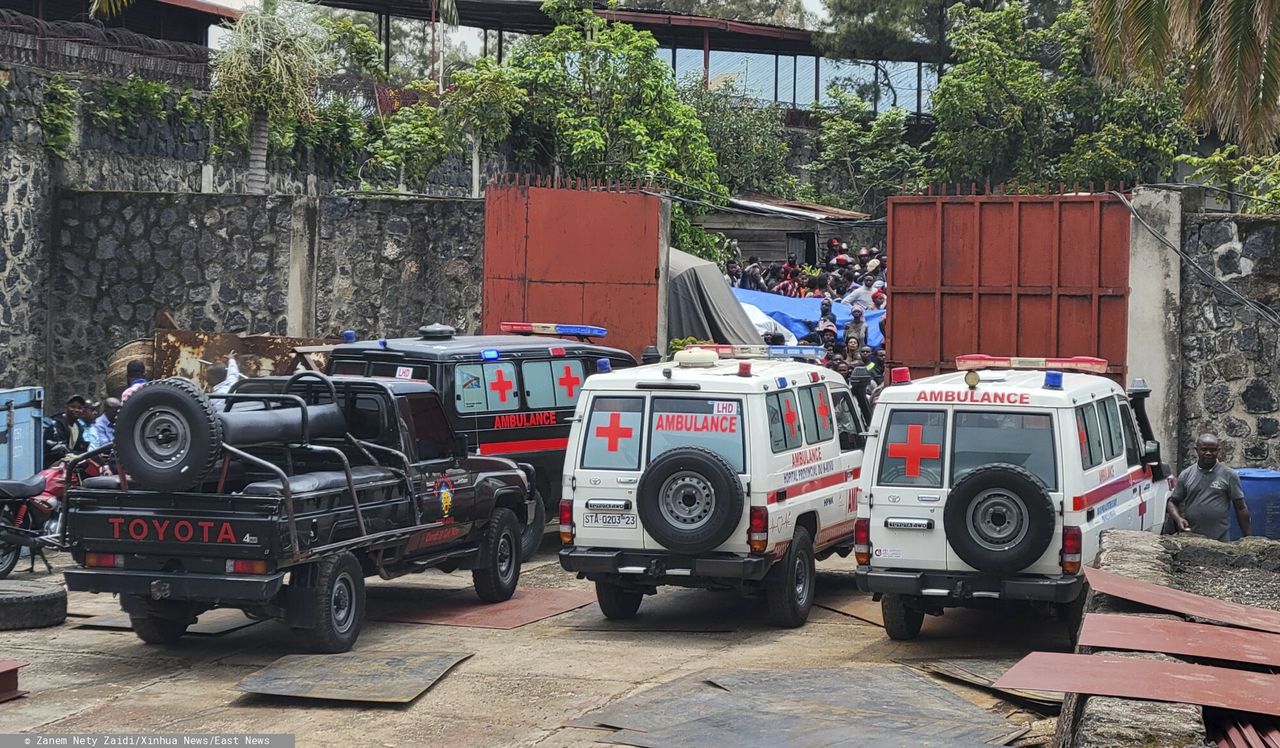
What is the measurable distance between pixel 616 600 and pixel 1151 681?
6764 millimetres

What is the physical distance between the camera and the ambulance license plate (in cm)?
1186

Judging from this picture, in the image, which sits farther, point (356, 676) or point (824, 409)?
point (824, 409)

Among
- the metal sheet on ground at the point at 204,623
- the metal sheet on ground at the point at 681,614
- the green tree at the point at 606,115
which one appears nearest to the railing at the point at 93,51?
the green tree at the point at 606,115

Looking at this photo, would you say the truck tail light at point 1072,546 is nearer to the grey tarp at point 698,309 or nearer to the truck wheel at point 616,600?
the truck wheel at point 616,600

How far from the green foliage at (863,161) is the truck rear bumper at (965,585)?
27.9m

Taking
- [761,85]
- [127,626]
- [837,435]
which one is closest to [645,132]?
[761,85]

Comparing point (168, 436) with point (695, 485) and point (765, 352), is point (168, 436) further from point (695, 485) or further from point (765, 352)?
point (765, 352)

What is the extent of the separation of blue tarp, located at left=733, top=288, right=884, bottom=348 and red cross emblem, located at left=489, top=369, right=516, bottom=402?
10172 mm

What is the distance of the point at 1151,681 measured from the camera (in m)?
5.99

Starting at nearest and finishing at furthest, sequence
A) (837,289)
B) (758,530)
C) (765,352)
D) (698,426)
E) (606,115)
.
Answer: (758,530), (698,426), (765,352), (837,289), (606,115)

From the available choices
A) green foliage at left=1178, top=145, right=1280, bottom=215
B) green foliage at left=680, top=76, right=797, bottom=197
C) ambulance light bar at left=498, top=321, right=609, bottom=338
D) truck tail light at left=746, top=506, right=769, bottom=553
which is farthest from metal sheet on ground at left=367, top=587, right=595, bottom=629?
green foliage at left=680, top=76, right=797, bottom=197

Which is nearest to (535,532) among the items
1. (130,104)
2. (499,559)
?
(499,559)

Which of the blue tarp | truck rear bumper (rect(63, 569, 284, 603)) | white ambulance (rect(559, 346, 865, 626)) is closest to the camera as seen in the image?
truck rear bumper (rect(63, 569, 284, 603))

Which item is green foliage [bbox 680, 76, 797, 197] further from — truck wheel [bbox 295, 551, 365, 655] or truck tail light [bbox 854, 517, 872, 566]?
truck wheel [bbox 295, 551, 365, 655]
